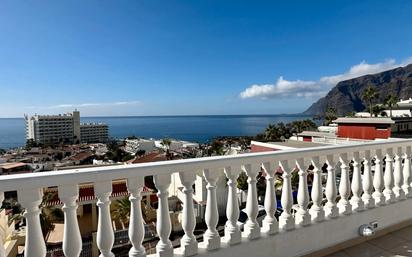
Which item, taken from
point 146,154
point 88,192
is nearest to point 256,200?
point 88,192

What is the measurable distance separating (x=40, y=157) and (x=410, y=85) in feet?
459

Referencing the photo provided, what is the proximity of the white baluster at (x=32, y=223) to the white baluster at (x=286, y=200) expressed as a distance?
60.2 inches

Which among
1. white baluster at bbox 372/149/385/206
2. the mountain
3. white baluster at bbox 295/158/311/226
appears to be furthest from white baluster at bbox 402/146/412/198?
the mountain

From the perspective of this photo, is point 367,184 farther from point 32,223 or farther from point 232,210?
point 32,223

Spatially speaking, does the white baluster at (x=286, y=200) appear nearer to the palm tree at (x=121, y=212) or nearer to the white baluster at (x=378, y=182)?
the white baluster at (x=378, y=182)

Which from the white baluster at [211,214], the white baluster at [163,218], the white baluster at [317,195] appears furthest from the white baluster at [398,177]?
the white baluster at [163,218]

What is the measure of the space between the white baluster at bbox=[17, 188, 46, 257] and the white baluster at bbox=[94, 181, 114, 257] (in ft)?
0.83

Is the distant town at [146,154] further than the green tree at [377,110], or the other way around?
the green tree at [377,110]

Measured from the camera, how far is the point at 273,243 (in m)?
1.92

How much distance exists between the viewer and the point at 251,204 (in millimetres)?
1787

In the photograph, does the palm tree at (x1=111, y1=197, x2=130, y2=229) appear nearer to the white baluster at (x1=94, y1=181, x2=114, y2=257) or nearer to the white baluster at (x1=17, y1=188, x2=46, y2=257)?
the white baluster at (x1=94, y1=181, x2=114, y2=257)

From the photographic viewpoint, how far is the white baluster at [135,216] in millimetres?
1398

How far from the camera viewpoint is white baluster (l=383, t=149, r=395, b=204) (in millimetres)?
2549

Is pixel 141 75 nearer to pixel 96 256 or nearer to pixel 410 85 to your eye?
pixel 96 256
